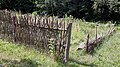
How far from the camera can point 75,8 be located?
70.6 feet

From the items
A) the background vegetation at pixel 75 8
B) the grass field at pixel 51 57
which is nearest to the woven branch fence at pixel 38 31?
the grass field at pixel 51 57

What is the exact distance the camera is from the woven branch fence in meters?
8.05

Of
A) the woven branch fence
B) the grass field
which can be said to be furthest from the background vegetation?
the woven branch fence

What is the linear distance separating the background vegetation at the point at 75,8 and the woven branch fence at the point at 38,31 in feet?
38.0

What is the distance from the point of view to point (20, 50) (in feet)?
29.8

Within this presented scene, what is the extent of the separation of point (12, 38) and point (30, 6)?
1319 cm

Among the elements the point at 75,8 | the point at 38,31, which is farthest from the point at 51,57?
the point at 75,8

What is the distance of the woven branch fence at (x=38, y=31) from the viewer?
26.4 ft

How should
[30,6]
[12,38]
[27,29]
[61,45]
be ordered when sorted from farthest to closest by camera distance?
[30,6] → [12,38] → [27,29] → [61,45]

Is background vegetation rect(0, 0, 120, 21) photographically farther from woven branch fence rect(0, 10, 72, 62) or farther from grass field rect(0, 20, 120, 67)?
woven branch fence rect(0, 10, 72, 62)

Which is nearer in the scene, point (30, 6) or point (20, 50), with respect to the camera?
point (20, 50)

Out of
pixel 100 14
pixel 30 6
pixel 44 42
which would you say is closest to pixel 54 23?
pixel 44 42

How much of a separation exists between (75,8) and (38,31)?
13.2m

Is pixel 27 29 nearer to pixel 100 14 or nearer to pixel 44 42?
pixel 44 42
